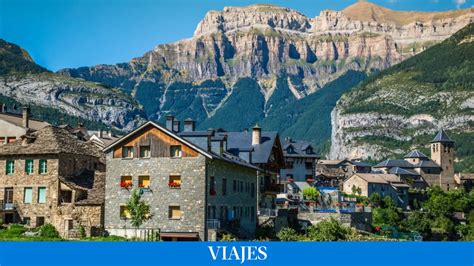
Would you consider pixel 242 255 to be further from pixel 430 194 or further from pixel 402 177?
pixel 402 177

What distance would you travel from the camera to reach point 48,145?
47.2 metres

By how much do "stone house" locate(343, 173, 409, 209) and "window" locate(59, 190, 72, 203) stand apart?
64.2 m

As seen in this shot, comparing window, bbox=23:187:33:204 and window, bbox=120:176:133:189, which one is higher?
window, bbox=120:176:133:189

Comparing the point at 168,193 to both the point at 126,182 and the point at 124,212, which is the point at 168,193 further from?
the point at 124,212

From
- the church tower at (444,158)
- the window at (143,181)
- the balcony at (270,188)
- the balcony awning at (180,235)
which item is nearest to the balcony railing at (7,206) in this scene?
the window at (143,181)

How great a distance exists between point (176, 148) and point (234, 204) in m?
6.93

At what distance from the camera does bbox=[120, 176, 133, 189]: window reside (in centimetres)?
4309

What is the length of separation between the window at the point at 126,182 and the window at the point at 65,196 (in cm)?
438

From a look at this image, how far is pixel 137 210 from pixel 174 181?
108 inches

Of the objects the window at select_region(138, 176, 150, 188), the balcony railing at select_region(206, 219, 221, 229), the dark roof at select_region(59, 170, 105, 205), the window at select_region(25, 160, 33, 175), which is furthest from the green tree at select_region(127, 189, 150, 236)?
the window at select_region(25, 160, 33, 175)

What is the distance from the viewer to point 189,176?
41.7 m

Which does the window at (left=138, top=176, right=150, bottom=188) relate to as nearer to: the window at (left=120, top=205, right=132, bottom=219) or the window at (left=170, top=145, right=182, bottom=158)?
the window at (left=120, top=205, right=132, bottom=219)

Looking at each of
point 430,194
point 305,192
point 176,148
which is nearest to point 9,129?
point 176,148

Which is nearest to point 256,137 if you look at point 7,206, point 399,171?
point 7,206
